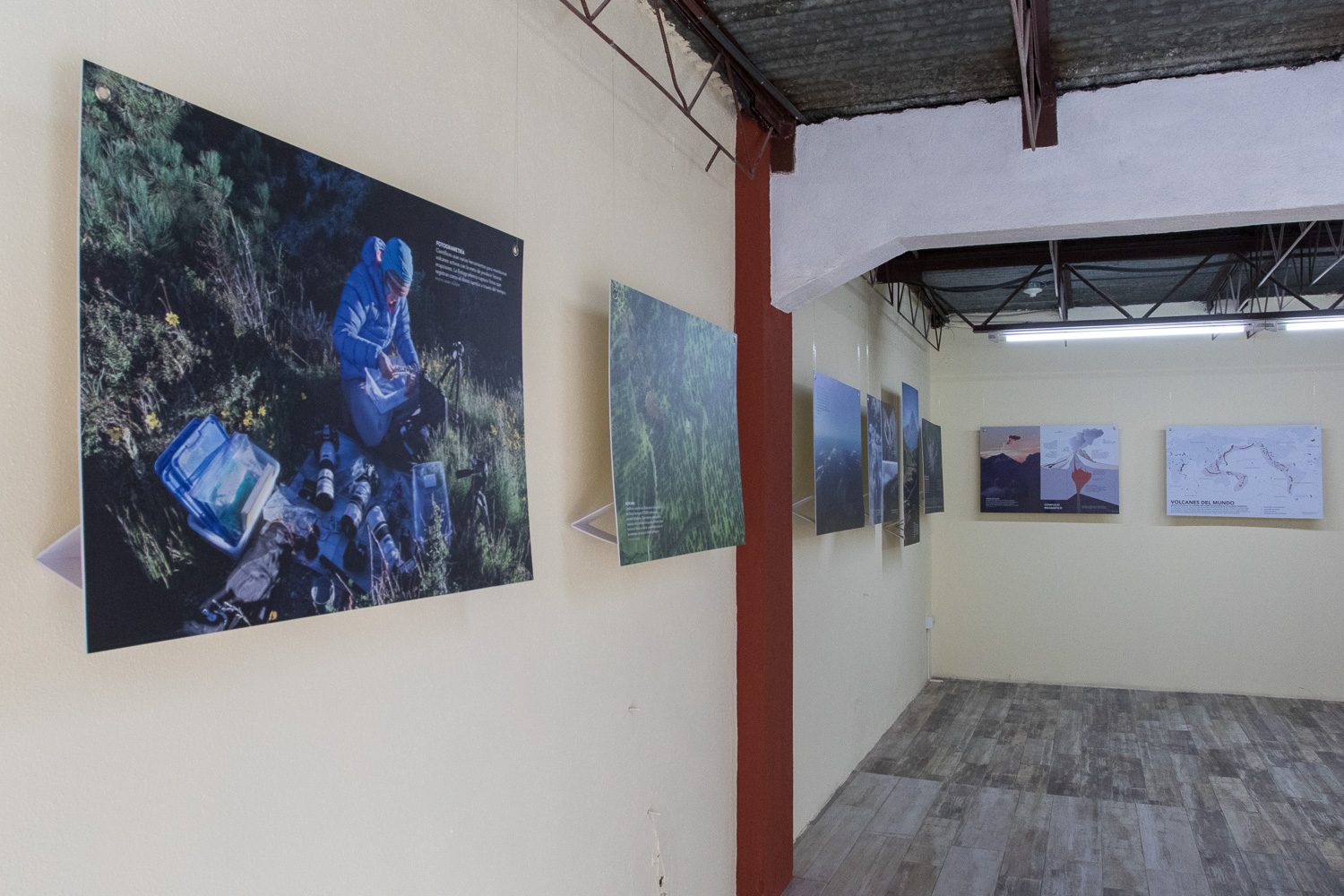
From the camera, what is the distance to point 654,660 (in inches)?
128

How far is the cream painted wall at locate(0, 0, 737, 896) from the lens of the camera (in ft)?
4.43

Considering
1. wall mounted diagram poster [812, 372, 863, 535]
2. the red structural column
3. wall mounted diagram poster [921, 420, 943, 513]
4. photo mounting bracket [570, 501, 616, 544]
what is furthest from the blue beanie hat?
wall mounted diagram poster [921, 420, 943, 513]

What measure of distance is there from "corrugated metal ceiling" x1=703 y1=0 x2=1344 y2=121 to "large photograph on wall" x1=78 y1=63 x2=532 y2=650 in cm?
183

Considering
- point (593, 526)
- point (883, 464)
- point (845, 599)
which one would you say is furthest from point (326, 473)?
point (883, 464)

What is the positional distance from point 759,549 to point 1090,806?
9.44 ft

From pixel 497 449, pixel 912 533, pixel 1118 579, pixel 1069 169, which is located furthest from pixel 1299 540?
pixel 497 449

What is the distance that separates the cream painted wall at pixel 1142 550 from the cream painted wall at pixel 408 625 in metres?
6.08

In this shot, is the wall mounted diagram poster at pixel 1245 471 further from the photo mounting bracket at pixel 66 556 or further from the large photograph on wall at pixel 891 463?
the photo mounting bracket at pixel 66 556

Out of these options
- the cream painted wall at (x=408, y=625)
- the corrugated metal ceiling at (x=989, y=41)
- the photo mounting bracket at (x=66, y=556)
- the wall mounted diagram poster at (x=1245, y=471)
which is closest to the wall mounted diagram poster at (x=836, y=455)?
the cream painted wall at (x=408, y=625)

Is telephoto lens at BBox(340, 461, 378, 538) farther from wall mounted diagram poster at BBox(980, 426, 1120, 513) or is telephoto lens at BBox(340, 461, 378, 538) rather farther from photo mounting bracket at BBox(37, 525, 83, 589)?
wall mounted diagram poster at BBox(980, 426, 1120, 513)

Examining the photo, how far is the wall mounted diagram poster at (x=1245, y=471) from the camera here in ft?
27.5

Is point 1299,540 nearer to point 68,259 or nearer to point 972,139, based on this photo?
point 972,139

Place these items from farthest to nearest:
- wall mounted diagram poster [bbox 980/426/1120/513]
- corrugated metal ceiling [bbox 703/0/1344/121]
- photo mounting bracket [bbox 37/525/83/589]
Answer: wall mounted diagram poster [bbox 980/426/1120/513] → corrugated metal ceiling [bbox 703/0/1344/121] → photo mounting bracket [bbox 37/525/83/589]

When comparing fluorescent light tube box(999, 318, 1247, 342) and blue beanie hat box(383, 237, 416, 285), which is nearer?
blue beanie hat box(383, 237, 416, 285)
